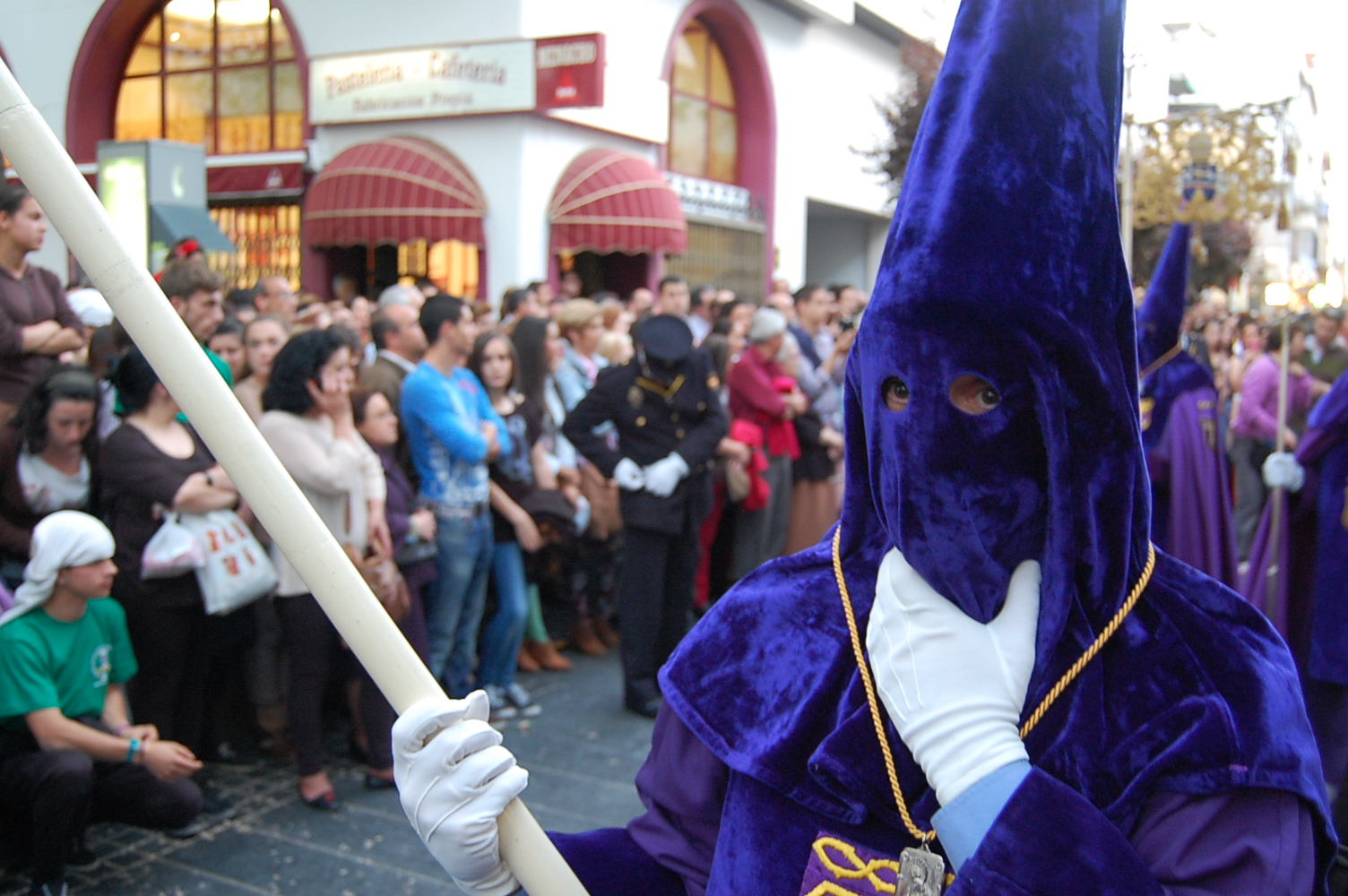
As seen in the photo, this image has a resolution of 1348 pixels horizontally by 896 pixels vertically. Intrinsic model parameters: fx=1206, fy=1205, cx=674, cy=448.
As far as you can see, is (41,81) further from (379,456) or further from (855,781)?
(855,781)

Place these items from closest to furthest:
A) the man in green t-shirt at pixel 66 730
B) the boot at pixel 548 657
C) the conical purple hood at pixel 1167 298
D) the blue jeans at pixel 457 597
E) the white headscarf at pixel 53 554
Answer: the man in green t-shirt at pixel 66 730
the white headscarf at pixel 53 554
the blue jeans at pixel 457 597
the conical purple hood at pixel 1167 298
the boot at pixel 548 657

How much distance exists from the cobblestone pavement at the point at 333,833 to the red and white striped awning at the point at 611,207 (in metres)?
9.79

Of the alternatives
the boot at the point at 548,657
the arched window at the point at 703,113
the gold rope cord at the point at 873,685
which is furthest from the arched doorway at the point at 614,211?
the gold rope cord at the point at 873,685

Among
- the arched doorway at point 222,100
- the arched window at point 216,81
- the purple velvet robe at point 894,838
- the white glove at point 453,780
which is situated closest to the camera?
the purple velvet robe at point 894,838

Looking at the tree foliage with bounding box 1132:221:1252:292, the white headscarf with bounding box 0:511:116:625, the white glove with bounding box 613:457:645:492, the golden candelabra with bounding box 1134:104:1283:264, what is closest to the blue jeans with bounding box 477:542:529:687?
the white glove with bounding box 613:457:645:492

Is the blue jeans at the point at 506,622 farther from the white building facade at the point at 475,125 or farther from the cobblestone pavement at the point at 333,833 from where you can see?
the white building facade at the point at 475,125

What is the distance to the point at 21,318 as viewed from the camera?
456 centimetres

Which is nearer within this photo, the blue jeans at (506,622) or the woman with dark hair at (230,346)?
the woman with dark hair at (230,346)

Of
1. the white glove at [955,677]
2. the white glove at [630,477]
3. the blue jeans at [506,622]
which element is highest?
the white glove at [955,677]

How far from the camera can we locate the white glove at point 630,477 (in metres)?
5.51

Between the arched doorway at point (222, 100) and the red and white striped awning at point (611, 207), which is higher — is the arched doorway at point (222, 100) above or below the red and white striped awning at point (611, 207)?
above

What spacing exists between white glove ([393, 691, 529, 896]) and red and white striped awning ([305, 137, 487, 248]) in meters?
12.9

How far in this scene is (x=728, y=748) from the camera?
1599 mm

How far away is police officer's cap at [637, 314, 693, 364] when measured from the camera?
555 centimetres
